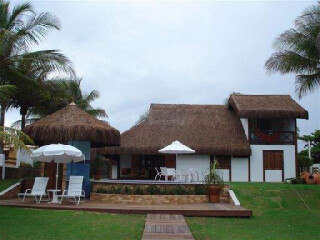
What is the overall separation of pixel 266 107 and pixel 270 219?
12167 mm

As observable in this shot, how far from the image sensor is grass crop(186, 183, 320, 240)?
859cm

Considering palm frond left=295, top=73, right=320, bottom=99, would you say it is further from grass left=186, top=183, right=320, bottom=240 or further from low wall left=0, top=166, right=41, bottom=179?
low wall left=0, top=166, right=41, bottom=179

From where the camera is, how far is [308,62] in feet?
56.3

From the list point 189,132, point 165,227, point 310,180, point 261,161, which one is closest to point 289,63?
point 310,180

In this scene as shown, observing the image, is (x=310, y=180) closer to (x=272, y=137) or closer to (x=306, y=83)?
(x=306, y=83)

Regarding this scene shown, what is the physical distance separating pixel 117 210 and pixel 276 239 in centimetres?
440

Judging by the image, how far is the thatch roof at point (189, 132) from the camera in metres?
21.9

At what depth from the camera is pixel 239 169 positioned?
2242cm

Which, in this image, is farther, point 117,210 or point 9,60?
point 9,60

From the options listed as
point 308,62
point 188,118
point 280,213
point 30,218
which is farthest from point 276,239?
point 188,118

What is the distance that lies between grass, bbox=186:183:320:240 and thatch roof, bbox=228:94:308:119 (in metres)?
6.70

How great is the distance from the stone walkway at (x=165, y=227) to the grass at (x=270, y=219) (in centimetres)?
29

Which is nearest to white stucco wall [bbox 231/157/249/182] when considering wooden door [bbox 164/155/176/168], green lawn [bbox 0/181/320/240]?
wooden door [bbox 164/155/176/168]

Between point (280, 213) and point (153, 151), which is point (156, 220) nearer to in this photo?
point (280, 213)
